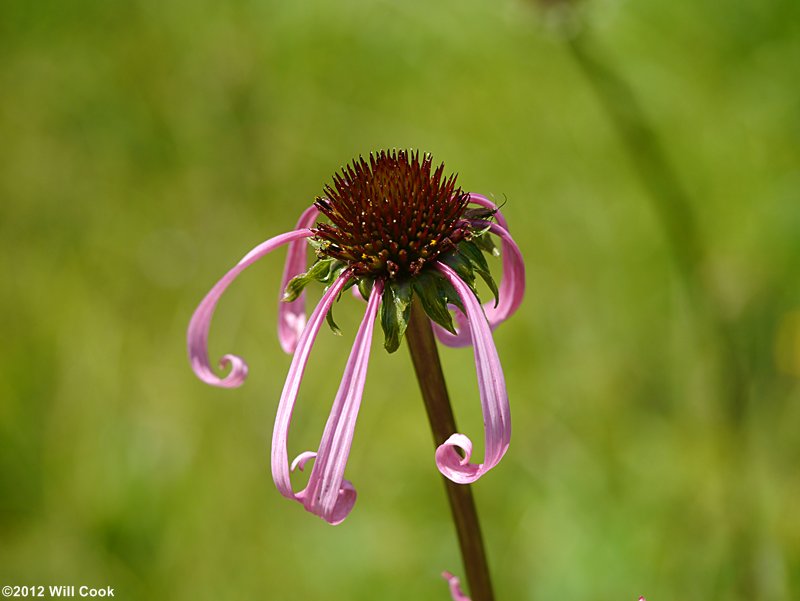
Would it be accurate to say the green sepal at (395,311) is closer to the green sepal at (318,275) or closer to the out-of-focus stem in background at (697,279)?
the green sepal at (318,275)

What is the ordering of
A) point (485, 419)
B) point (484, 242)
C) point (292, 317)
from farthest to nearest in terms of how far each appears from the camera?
point (292, 317), point (484, 242), point (485, 419)

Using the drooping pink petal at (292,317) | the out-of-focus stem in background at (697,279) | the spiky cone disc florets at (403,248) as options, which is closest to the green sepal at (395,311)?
the spiky cone disc florets at (403,248)

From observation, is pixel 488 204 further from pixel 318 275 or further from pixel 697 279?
pixel 697 279

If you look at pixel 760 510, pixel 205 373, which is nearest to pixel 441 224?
pixel 205 373

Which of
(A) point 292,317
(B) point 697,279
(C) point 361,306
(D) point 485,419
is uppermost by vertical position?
(C) point 361,306

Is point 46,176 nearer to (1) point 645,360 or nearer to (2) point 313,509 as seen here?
(1) point 645,360

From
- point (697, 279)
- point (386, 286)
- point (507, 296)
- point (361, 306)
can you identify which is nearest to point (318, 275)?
point (386, 286)

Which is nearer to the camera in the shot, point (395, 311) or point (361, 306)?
point (395, 311)

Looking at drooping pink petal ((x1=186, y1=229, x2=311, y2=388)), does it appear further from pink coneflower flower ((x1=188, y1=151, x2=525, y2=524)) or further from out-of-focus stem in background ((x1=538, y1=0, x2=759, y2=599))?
out-of-focus stem in background ((x1=538, y1=0, x2=759, y2=599))
